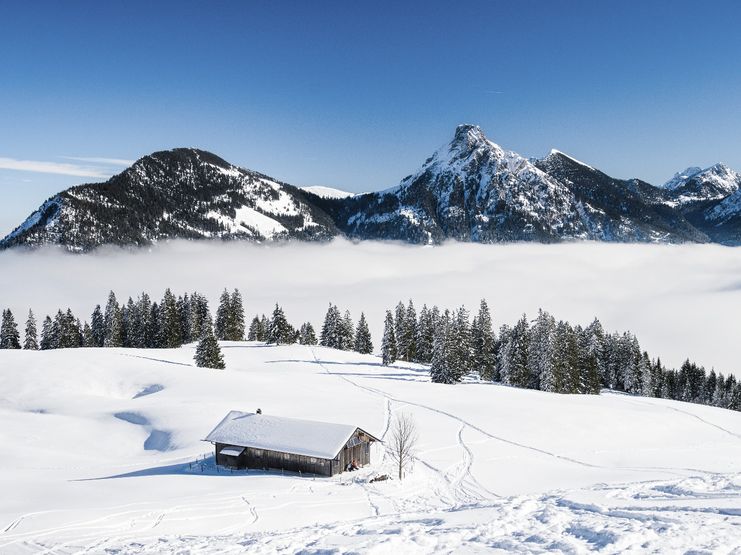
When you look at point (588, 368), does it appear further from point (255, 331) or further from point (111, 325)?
point (111, 325)

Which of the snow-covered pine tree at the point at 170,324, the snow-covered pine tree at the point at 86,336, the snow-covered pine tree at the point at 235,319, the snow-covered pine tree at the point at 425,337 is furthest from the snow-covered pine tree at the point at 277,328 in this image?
the snow-covered pine tree at the point at 86,336

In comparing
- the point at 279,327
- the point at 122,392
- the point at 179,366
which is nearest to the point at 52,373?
the point at 122,392

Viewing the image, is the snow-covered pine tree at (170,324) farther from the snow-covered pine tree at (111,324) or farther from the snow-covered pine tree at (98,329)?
the snow-covered pine tree at (98,329)

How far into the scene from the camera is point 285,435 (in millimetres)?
41031

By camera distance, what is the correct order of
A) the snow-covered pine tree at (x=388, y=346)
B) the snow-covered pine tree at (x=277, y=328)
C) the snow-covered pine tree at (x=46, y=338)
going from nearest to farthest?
1. the snow-covered pine tree at (x=388, y=346)
2. the snow-covered pine tree at (x=46, y=338)
3. the snow-covered pine tree at (x=277, y=328)

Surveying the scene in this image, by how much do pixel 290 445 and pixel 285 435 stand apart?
4.78ft

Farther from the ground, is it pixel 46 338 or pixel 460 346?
pixel 460 346

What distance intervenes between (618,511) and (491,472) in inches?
813

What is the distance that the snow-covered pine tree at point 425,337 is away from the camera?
105m

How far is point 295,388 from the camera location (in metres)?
66.1

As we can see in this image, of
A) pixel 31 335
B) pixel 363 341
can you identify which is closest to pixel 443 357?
pixel 363 341

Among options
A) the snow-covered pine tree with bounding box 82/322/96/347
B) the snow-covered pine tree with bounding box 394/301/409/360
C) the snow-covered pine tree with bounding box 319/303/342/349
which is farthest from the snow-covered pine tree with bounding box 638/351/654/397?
the snow-covered pine tree with bounding box 82/322/96/347

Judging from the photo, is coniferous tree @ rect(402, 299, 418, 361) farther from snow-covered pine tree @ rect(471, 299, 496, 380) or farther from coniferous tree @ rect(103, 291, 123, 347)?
coniferous tree @ rect(103, 291, 123, 347)

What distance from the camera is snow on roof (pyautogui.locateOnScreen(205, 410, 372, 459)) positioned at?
38.9 meters
